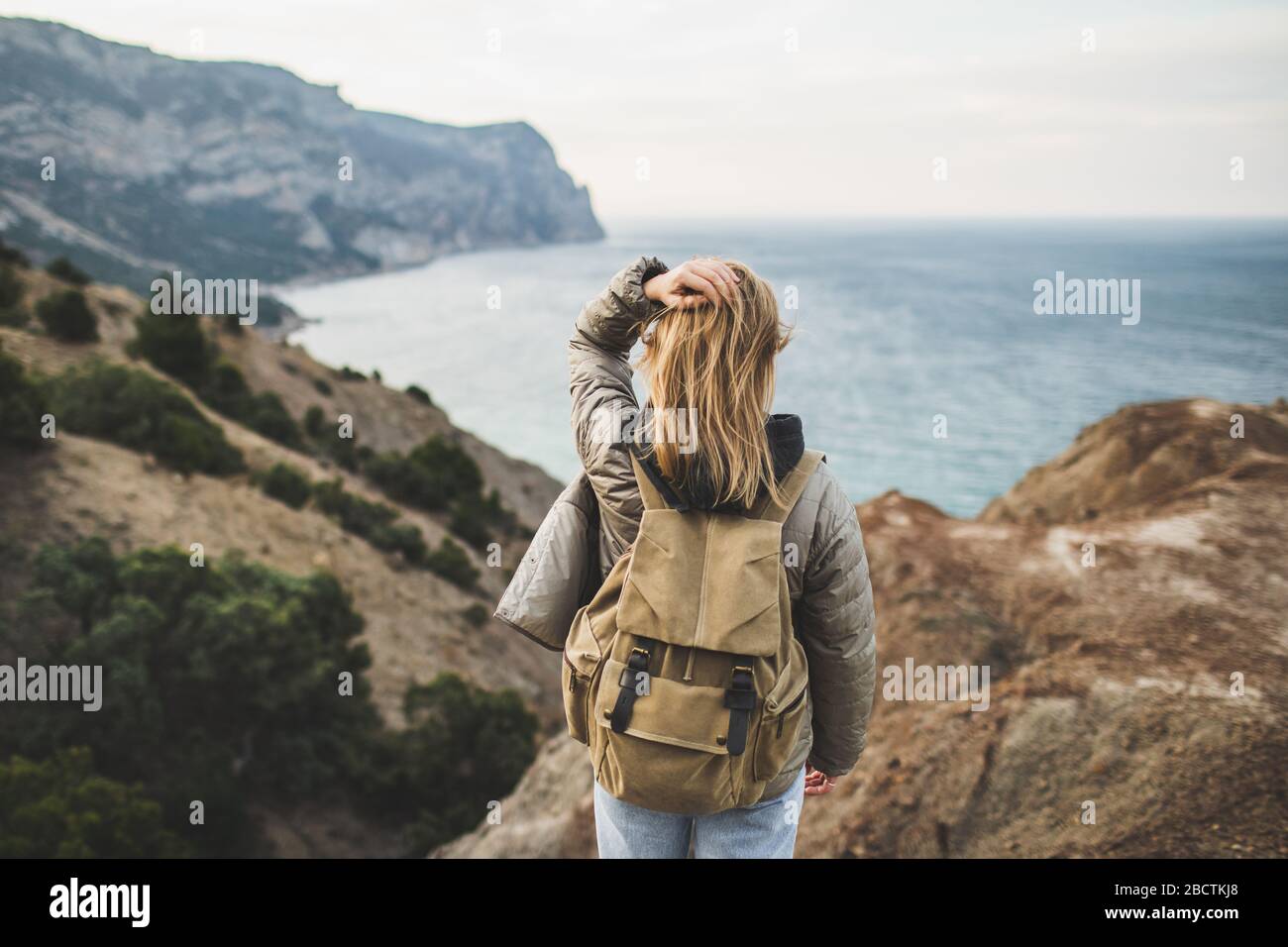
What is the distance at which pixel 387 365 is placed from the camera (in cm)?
11431

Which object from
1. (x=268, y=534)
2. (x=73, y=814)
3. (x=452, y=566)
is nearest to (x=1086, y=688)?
(x=73, y=814)

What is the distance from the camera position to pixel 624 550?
8.47 feet

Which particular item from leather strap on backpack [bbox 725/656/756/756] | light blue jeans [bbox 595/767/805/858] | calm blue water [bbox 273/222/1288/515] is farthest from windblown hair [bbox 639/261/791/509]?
calm blue water [bbox 273/222/1288/515]

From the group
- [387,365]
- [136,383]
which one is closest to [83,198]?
[387,365]

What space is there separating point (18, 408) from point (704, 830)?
76.5ft

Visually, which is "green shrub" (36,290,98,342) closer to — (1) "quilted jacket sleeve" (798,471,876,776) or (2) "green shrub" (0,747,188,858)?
(2) "green shrub" (0,747,188,858)

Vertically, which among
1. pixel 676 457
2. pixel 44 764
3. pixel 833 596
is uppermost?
pixel 676 457

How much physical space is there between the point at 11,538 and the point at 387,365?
331 feet

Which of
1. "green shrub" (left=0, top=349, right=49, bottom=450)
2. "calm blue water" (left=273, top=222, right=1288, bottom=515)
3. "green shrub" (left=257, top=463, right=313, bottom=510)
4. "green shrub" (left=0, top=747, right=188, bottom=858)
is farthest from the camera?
"calm blue water" (left=273, top=222, right=1288, bottom=515)

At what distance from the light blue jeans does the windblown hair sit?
1.03 m

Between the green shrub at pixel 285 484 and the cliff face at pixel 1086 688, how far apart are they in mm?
20533

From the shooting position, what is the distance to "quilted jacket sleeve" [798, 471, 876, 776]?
2488mm

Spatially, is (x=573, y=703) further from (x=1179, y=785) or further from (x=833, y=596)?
(x=1179, y=785)

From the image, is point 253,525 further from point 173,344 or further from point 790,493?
point 790,493
